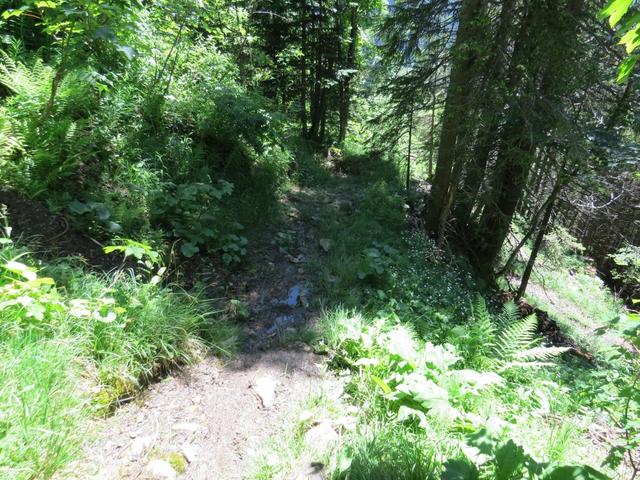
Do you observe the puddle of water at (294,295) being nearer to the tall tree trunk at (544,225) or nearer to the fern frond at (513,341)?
the fern frond at (513,341)

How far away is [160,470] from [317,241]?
3.96 metres

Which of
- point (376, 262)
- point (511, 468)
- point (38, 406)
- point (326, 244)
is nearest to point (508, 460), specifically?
point (511, 468)

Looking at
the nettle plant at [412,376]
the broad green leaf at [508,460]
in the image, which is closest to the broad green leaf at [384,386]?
the nettle plant at [412,376]

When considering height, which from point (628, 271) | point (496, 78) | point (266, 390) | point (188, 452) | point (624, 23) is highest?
point (496, 78)

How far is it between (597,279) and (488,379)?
1401 centimetres

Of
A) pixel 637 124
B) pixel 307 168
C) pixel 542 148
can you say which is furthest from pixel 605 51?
pixel 307 168

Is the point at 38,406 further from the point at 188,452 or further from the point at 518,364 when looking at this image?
the point at 518,364

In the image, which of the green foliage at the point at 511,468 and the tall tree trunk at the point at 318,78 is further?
the tall tree trunk at the point at 318,78

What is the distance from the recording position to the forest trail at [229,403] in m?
2.16

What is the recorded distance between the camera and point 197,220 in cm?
439

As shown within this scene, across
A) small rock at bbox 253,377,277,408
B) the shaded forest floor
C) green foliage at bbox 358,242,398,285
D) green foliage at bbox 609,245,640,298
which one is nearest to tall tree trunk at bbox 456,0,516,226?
green foliage at bbox 358,242,398,285

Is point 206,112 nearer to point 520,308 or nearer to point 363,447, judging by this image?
point 363,447

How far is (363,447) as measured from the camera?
2152 millimetres

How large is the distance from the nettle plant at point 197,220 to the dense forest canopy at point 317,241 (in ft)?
0.09
